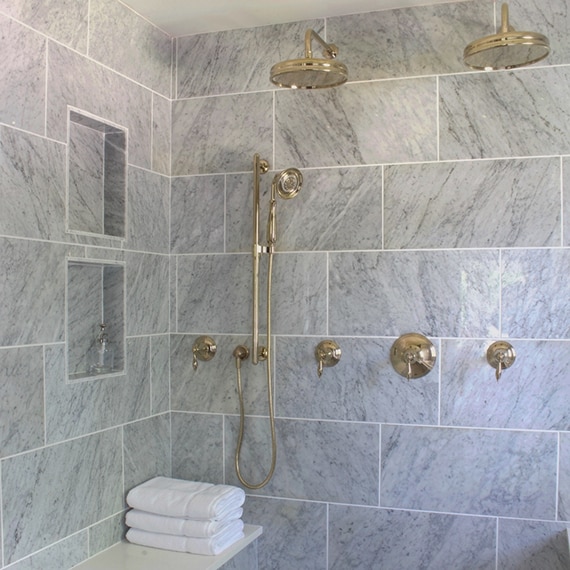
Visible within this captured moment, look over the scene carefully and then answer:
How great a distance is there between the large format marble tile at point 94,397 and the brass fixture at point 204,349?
202mm

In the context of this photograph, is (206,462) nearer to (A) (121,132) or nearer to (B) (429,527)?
(B) (429,527)

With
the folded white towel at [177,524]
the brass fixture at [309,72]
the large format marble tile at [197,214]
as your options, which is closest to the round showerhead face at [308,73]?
the brass fixture at [309,72]

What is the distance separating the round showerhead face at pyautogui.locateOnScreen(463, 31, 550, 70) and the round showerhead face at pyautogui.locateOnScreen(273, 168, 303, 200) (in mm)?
793

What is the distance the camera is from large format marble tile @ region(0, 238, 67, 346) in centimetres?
204

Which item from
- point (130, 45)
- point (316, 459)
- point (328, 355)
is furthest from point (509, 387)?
point (130, 45)

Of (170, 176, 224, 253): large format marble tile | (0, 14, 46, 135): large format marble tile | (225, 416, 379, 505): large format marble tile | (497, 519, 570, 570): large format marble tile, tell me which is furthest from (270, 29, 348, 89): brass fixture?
(497, 519, 570, 570): large format marble tile

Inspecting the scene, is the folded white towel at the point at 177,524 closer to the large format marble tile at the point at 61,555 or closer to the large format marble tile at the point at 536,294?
the large format marble tile at the point at 61,555

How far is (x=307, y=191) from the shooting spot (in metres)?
2.75

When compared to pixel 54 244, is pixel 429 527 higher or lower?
lower

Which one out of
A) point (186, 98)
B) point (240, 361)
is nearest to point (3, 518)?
point (240, 361)

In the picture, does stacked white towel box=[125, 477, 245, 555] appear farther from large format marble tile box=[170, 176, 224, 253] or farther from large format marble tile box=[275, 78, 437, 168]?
large format marble tile box=[275, 78, 437, 168]

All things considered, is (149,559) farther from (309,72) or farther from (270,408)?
(309,72)

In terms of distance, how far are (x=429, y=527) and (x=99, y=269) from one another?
1570 millimetres

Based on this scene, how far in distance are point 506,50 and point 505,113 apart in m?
0.41
